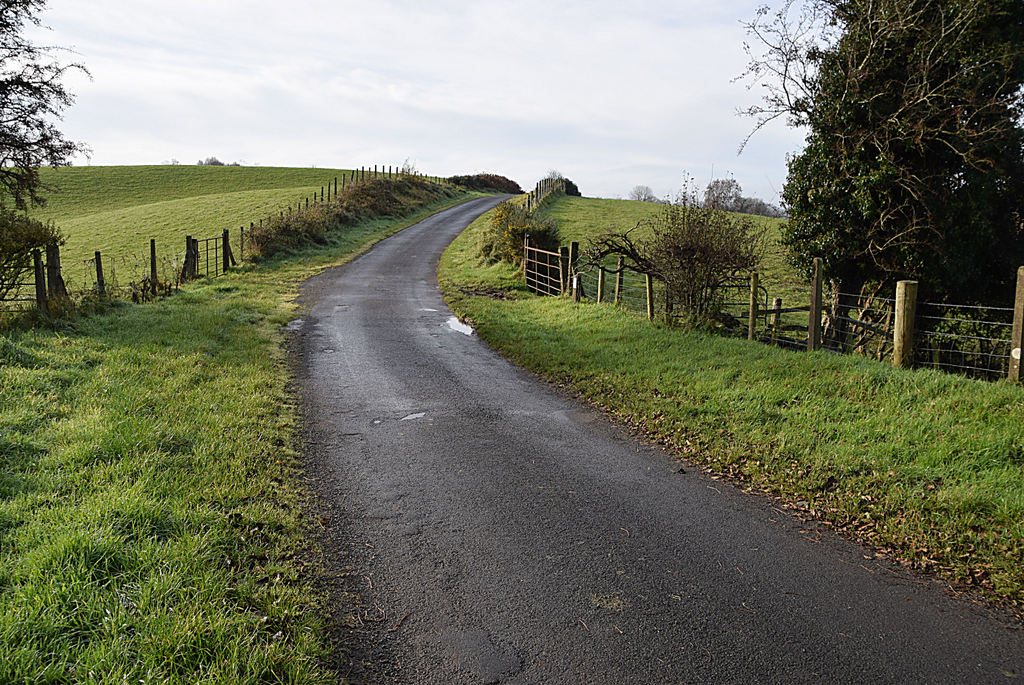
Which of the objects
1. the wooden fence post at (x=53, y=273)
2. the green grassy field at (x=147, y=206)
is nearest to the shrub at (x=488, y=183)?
the green grassy field at (x=147, y=206)

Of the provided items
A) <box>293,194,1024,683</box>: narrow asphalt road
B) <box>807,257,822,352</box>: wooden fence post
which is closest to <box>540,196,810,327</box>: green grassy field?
<box>807,257,822,352</box>: wooden fence post

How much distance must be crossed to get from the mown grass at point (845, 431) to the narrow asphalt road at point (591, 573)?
47 centimetres

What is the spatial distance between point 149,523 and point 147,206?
4635 centimetres

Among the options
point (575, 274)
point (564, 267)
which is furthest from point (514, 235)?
point (575, 274)

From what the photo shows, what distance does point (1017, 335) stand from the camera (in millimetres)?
8281

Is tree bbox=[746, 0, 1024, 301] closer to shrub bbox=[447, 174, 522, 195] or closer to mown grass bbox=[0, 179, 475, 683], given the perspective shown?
mown grass bbox=[0, 179, 475, 683]

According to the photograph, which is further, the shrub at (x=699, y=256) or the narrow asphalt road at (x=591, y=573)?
the shrub at (x=699, y=256)

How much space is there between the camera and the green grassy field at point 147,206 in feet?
97.1

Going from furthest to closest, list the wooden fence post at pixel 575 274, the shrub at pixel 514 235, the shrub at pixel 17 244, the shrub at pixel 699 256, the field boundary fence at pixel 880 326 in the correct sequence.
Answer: the shrub at pixel 514 235
the wooden fence post at pixel 575 274
the shrub at pixel 699 256
the shrub at pixel 17 244
the field boundary fence at pixel 880 326

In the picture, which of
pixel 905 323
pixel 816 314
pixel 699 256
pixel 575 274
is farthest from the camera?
pixel 575 274

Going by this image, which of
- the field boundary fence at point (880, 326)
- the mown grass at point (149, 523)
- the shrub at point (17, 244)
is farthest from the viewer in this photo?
the shrub at point (17, 244)

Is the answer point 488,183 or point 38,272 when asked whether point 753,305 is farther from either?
point 488,183

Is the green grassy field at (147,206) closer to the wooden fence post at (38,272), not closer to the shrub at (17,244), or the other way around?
the shrub at (17,244)

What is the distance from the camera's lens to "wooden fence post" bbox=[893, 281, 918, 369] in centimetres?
909
